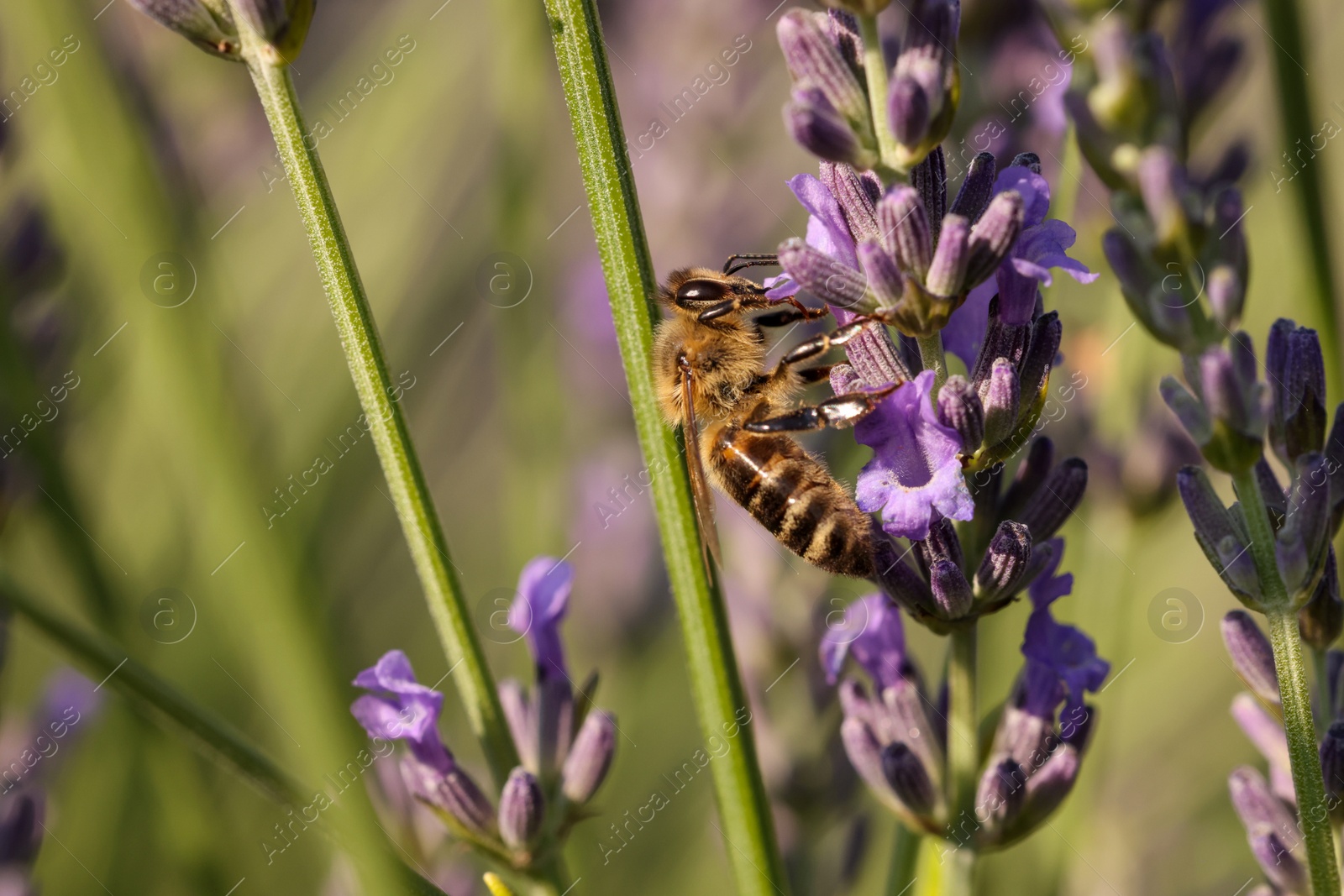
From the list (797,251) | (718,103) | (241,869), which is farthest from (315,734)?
(718,103)

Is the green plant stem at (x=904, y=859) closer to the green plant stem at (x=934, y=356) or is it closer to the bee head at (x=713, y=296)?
the green plant stem at (x=934, y=356)

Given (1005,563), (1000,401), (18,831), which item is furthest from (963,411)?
(18,831)

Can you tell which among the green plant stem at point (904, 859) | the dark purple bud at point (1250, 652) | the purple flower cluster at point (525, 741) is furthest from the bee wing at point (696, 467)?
the dark purple bud at point (1250, 652)

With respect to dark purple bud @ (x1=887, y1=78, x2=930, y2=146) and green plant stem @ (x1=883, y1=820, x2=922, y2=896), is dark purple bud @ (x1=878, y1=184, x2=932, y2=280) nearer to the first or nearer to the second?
dark purple bud @ (x1=887, y1=78, x2=930, y2=146)

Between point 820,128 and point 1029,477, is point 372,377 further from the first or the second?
point 1029,477

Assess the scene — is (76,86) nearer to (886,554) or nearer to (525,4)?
(886,554)

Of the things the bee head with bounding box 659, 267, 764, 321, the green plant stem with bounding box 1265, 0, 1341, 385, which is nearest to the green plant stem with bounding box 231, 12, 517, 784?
the bee head with bounding box 659, 267, 764, 321
